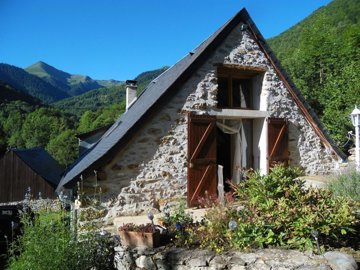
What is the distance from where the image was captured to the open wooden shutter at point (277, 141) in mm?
8930

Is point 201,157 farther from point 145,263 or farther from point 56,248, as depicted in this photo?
point 56,248

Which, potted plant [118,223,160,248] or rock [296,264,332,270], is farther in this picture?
potted plant [118,223,160,248]

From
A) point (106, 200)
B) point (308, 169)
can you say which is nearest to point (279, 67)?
point (308, 169)

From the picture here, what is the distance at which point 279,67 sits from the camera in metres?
9.11

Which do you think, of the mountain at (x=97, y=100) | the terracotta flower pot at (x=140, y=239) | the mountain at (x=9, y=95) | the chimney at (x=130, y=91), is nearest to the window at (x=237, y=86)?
the chimney at (x=130, y=91)

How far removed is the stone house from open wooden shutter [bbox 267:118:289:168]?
0.09ft

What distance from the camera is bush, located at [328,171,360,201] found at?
5660mm

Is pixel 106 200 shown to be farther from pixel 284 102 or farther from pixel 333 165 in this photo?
pixel 333 165

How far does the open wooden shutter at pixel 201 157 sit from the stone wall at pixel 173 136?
17 cm

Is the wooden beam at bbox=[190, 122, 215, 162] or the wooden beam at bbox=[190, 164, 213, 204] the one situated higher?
the wooden beam at bbox=[190, 122, 215, 162]

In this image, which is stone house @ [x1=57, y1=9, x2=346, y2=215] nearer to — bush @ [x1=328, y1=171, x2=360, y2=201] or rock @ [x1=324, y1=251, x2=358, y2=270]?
bush @ [x1=328, y1=171, x2=360, y2=201]

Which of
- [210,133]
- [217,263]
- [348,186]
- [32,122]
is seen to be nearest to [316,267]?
[217,263]

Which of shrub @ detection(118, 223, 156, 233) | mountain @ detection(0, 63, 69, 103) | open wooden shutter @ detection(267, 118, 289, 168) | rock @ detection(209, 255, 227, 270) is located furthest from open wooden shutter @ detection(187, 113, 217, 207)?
mountain @ detection(0, 63, 69, 103)

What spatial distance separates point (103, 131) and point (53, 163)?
1248cm
